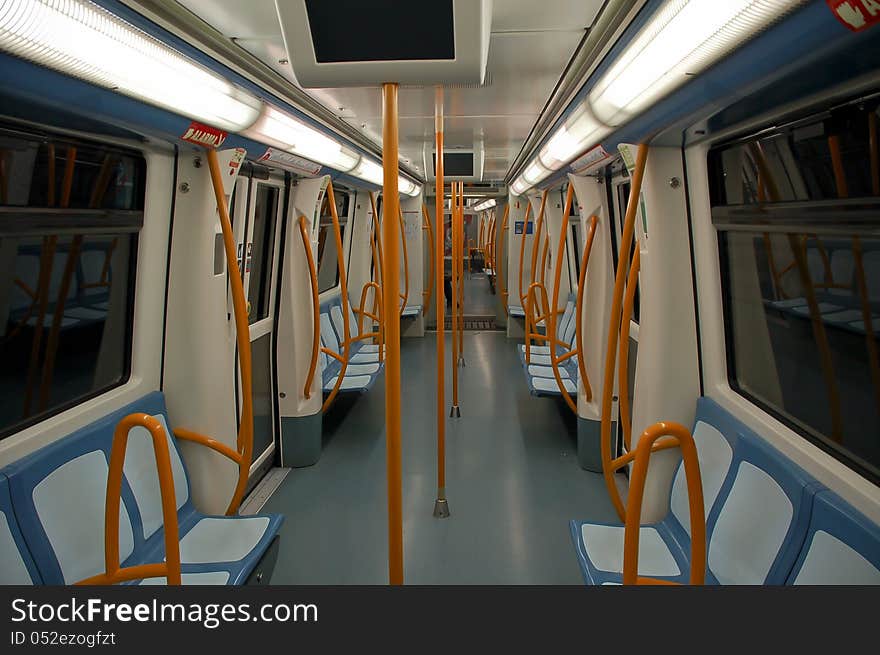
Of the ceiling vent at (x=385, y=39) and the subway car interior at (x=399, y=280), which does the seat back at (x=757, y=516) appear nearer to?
the subway car interior at (x=399, y=280)

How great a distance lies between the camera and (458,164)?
6.29 meters

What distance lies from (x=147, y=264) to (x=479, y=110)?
2373 mm

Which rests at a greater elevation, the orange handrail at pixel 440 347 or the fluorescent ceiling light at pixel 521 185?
the fluorescent ceiling light at pixel 521 185

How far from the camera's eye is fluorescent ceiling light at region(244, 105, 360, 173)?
2.64 m

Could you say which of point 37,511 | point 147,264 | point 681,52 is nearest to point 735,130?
point 681,52

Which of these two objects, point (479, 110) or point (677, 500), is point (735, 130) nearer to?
point (677, 500)

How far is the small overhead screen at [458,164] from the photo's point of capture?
19.4ft

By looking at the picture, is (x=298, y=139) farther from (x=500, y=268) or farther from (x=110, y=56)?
(x=500, y=268)

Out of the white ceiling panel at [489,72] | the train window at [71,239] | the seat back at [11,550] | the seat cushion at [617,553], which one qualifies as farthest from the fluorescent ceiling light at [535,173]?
the seat back at [11,550]

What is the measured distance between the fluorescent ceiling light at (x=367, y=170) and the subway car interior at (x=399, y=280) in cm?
25

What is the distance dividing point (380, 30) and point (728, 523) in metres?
2.17

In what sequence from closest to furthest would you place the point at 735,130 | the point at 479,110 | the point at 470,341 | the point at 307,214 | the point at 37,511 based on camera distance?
the point at 37,511 < the point at 735,130 < the point at 479,110 < the point at 307,214 < the point at 470,341

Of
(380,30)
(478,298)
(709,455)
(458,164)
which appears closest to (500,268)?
(458,164)

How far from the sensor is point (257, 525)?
2773mm
